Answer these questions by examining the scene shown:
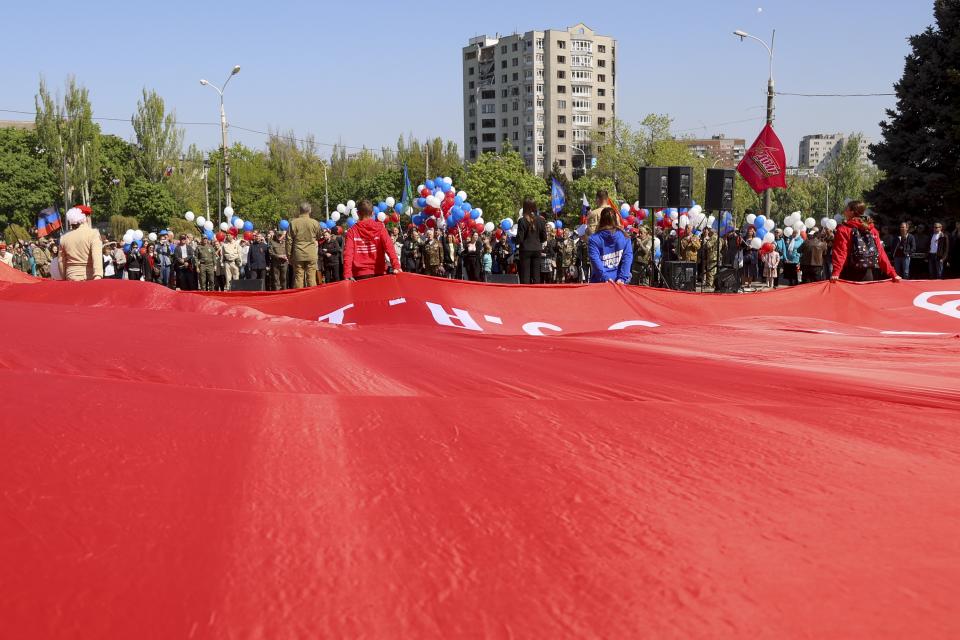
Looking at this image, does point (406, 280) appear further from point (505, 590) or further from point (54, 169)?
point (54, 169)

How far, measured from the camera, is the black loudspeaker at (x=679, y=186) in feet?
59.9

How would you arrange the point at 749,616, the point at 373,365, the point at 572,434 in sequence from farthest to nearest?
the point at 373,365, the point at 572,434, the point at 749,616

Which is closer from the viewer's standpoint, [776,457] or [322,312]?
[776,457]

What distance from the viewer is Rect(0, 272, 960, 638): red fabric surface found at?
1.13 metres

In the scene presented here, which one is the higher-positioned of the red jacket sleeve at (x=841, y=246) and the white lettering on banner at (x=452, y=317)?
the red jacket sleeve at (x=841, y=246)

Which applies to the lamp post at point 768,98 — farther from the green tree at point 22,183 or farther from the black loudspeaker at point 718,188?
the green tree at point 22,183

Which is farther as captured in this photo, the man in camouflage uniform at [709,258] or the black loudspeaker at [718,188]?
the man in camouflage uniform at [709,258]

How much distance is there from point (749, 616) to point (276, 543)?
647 millimetres

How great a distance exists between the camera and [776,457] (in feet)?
5.58

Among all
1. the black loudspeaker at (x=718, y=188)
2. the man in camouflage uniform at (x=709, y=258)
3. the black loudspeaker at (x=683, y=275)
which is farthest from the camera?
the man in camouflage uniform at (x=709, y=258)

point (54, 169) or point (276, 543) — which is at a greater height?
point (54, 169)

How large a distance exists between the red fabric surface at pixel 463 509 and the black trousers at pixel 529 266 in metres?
12.4

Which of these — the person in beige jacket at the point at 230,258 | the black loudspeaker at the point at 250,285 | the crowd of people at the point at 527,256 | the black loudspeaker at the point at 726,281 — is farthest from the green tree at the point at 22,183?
the black loudspeaker at the point at 726,281

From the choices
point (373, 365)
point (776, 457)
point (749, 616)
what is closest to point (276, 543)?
point (749, 616)
